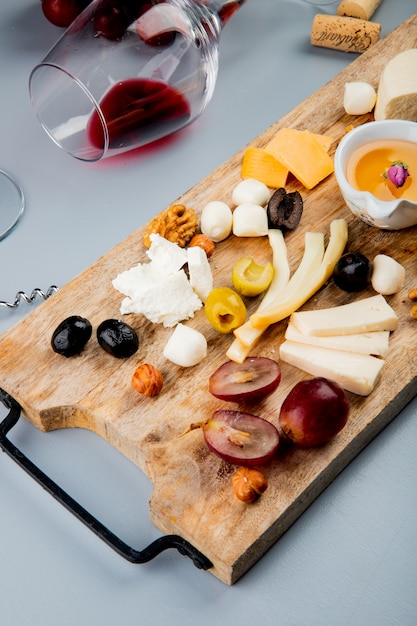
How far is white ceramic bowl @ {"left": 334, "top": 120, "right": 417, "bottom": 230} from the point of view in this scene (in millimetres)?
1342

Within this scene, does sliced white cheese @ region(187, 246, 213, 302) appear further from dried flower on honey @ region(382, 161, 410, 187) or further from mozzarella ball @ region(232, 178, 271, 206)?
dried flower on honey @ region(382, 161, 410, 187)

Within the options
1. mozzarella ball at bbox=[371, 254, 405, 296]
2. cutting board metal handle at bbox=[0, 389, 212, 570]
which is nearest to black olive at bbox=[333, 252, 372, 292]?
mozzarella ball at bbox=[371, 254, 405, 296]

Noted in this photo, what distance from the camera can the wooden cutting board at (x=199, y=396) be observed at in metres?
1.13

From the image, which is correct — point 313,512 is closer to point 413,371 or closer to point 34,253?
point 413,371

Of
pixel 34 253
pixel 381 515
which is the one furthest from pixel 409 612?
pixel 34 253

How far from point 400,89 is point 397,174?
236 millimetres

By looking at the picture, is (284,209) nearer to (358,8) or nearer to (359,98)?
(359,98)

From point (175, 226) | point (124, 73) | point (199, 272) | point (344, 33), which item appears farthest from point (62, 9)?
point (199, 272)

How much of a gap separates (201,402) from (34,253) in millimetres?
523

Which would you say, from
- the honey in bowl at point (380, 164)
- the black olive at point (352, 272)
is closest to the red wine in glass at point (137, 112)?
the honey in bowl at point (380, 164)

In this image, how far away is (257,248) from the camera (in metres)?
1.44

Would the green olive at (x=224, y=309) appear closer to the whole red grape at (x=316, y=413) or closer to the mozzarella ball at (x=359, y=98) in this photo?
the whole red grape at (x=316, y=413)

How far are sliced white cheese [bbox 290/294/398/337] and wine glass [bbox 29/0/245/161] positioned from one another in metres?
0.55

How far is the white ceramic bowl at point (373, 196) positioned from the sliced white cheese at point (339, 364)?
264 millimetres
